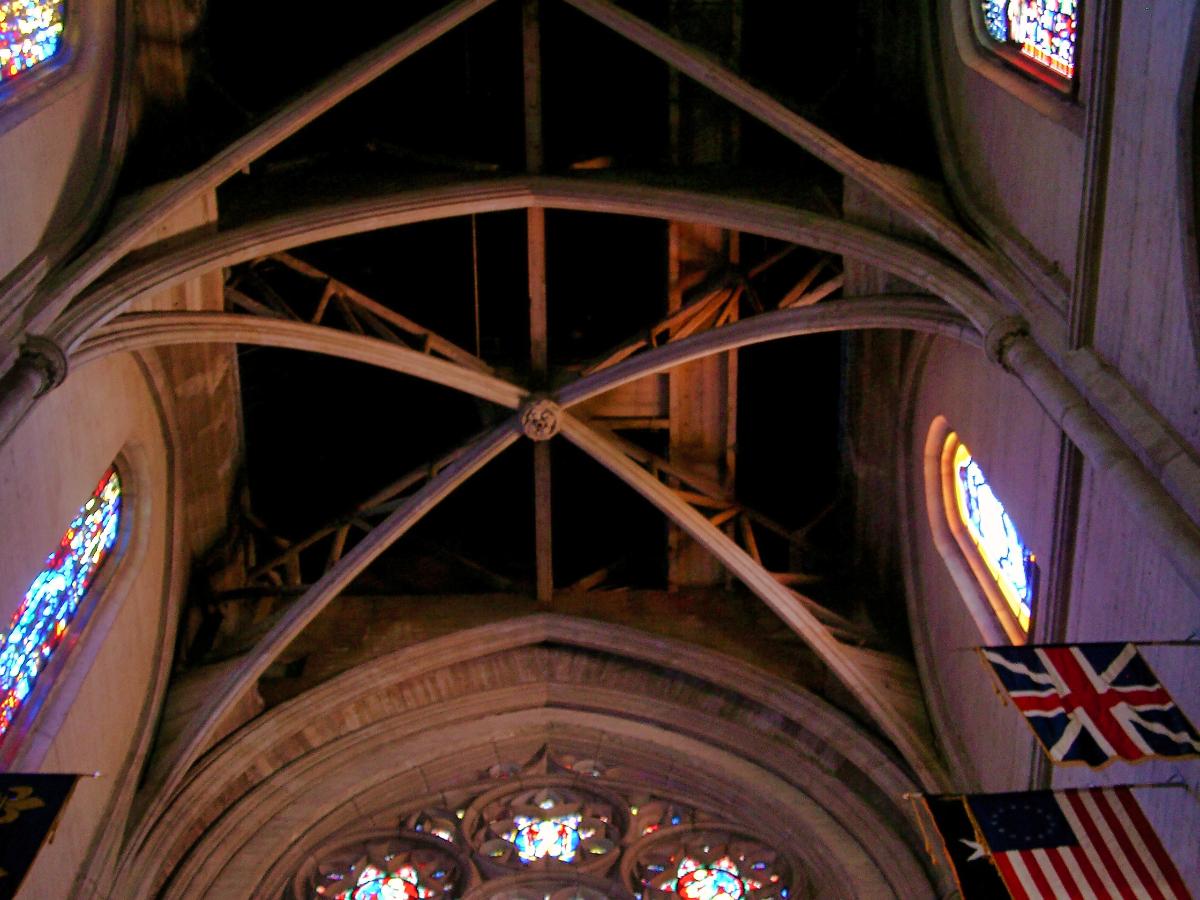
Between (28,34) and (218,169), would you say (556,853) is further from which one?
(28,34)

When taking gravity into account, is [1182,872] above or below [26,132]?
below

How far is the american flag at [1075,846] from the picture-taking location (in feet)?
24.5

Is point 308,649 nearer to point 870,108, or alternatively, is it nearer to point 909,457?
point 909,457

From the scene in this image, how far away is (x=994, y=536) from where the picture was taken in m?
11.0

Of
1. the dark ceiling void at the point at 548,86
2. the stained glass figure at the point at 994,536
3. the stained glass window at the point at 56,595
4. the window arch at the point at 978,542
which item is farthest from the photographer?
the dark ceiling void at the point at 548,86

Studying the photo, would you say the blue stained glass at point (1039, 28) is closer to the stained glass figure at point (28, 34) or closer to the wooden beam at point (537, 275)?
the wooden beam at point (537, 275)

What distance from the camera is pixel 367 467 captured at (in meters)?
15.8

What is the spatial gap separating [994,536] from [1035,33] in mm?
3355

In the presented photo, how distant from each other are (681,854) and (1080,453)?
16.0 ft

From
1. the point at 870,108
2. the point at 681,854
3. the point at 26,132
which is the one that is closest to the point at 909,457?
the point at 870,108

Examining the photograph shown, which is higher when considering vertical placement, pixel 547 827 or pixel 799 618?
pixel 799 618

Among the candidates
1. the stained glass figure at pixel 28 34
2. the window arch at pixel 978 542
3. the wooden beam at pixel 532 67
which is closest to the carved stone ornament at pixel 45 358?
the stained glass figure at pixel 28 34

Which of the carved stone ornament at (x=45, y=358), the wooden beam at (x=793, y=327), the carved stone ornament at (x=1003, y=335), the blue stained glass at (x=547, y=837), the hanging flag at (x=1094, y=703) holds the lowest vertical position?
the hanging flag at (x=1094, y=703)

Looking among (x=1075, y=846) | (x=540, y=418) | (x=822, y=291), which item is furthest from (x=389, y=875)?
(x=1075, y=846)
